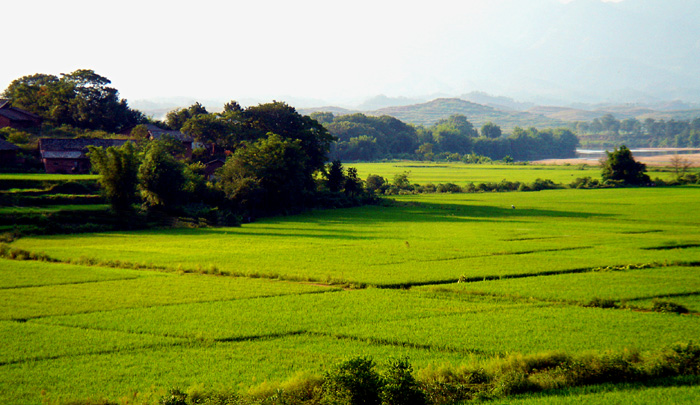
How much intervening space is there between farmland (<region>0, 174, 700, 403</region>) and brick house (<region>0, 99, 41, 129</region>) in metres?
38.6

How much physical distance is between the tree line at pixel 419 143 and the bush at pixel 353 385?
423 feet

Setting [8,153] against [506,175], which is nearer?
[8,153]

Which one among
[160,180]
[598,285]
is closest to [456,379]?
[598,285]

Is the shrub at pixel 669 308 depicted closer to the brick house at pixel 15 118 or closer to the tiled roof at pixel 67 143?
the tiled roof at pixel 67 143

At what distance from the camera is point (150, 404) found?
11.5 m

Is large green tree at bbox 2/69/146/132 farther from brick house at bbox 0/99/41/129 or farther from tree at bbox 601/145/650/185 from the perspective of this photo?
tree at bbox 601/145/650/185

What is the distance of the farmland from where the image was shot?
14.0m

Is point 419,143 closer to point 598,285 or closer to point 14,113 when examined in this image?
point 14,113

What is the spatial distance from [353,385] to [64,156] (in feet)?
178

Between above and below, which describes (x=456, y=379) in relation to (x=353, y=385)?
below

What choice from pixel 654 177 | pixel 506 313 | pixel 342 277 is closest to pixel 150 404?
pixel 506 313

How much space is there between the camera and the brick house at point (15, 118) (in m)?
66.1

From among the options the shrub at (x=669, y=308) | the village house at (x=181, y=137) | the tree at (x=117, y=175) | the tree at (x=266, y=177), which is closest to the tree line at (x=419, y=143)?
the village house at (x=181, y=137)

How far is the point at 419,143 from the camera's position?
6531 inches
